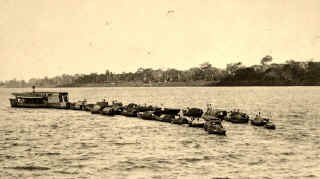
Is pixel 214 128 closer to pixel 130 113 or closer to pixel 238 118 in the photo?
pixel 238 118

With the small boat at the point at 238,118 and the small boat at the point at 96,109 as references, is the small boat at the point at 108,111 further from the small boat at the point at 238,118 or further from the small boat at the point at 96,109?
the small boat at the point at 238,118

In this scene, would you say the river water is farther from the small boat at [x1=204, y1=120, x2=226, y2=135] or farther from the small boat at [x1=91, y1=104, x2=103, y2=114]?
the small boat at [x1=91, y1=104, x2=103, y2=114]

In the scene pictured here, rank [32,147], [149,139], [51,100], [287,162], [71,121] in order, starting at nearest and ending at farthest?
[287,162], [32,147], [149,139], [71,121], [51,100]

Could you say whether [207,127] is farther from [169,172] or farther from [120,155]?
[169,172]

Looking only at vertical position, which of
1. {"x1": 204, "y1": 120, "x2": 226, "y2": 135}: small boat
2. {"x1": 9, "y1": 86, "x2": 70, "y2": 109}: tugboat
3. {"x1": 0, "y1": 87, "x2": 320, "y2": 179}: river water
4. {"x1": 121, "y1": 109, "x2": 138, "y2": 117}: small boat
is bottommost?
{"x1": 0, "y1": 87, "x2": 320, "y2": 179}: river water

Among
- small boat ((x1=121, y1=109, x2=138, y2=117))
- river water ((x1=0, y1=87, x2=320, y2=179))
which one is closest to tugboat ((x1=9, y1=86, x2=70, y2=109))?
small boat ((x1=121, y1=109, x2=138, y2=117))

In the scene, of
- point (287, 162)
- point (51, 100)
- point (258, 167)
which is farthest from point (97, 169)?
point (51, 100)

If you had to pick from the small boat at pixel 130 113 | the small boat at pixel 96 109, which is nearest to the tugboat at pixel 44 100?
the small boat at pixel 96 109

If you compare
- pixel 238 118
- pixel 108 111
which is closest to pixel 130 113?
pixel 108 111

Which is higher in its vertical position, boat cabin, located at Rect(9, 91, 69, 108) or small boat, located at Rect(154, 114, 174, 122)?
boat cabin, located at Rect(9, 91, 69, 108)
